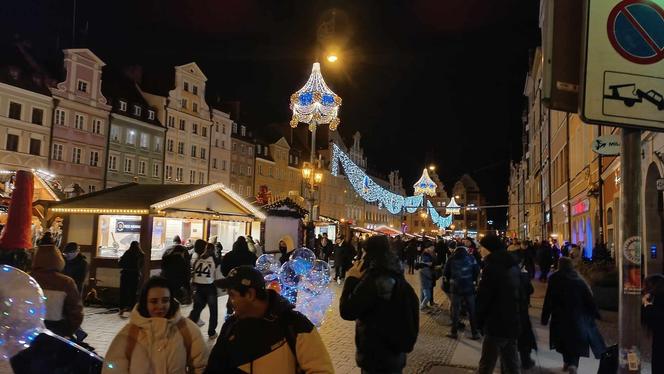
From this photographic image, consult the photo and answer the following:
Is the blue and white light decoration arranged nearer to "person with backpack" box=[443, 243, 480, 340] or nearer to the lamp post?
the lamp post

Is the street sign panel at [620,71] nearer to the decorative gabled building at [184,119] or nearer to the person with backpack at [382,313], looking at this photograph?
the person with backpack at [382,313]

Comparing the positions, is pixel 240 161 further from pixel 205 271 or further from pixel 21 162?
pixel 205 271

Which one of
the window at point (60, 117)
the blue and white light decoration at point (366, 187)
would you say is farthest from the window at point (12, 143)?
the blue and white light decoration at point (366, 187)

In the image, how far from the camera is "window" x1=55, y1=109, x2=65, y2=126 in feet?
127

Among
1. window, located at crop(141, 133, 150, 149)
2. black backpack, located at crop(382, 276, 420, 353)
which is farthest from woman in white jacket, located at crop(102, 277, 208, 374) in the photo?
window, located at crop(141, 133, 150, 149)

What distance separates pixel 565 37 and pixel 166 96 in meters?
48.7

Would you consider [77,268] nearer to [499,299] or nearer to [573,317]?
[499,299]

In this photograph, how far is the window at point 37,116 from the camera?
122ft

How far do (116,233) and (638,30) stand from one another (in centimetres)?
1455

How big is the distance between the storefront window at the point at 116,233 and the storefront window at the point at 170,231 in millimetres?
510

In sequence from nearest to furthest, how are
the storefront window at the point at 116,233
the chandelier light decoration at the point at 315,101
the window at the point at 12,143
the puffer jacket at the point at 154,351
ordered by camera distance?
the puffer jacket at the point at 154,351
the storefront window at the point at 116,233
the chandelier light decoration at the point at 315,101
the window at the point at 12,143

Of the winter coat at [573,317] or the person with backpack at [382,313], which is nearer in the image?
the person with backpack at [382,313]

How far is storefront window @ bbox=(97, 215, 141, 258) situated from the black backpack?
1193 cm

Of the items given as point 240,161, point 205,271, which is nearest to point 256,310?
point 205,271
